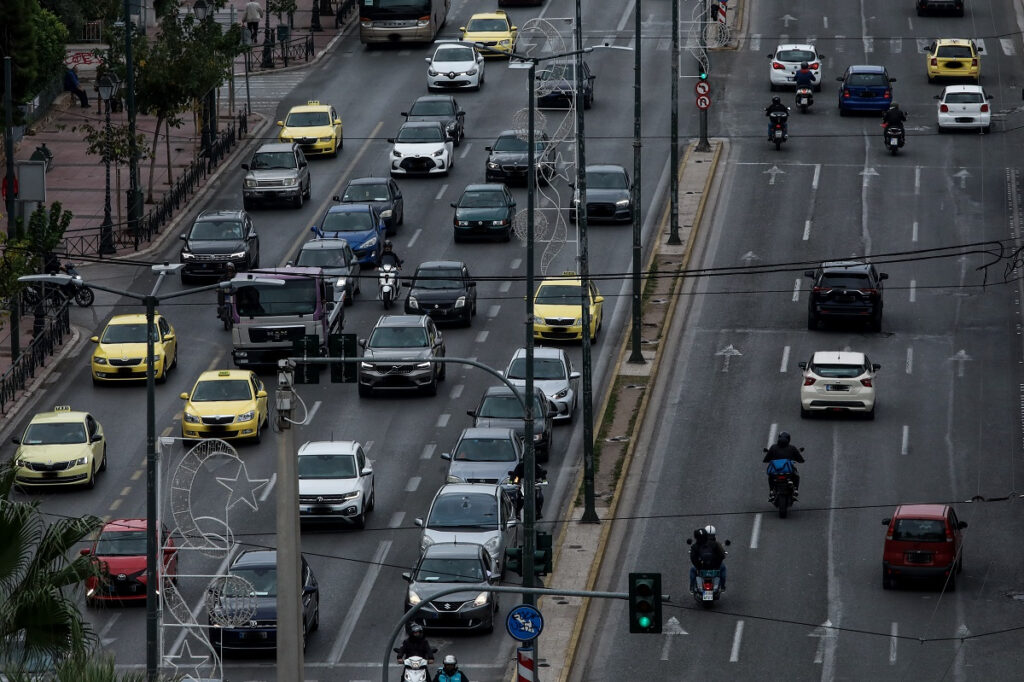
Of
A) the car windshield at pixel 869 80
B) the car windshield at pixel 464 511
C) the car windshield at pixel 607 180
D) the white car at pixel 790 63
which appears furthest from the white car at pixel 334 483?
the white car at pixel 790 63

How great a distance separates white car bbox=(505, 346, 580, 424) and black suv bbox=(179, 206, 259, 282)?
11.0 meters

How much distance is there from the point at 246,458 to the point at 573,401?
7.89 metres

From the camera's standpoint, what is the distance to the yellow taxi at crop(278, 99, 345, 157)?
2741 inches

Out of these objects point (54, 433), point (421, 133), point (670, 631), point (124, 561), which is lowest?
point (670, 631)

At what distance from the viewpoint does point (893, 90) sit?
7712cm

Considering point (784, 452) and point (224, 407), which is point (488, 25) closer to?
point (224, 407)

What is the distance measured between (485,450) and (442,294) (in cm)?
1099

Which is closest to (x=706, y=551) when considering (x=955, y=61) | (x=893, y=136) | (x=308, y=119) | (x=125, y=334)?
(x=125, y=334)

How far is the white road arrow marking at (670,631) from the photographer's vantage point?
37494 mm

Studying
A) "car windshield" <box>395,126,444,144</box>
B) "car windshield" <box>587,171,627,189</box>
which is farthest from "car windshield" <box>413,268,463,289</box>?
"car windshield" <box>395,126,444,144</box>

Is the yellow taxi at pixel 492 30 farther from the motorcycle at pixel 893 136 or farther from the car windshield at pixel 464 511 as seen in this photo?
the car windshield at pixel 464 511

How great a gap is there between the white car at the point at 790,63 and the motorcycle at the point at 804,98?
5.64 feet

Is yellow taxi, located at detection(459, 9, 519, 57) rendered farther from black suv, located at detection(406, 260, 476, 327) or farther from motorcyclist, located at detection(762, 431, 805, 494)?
motorcyclist, located at detection(762, 431, 805, 494)

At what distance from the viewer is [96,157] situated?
71.9 metres
